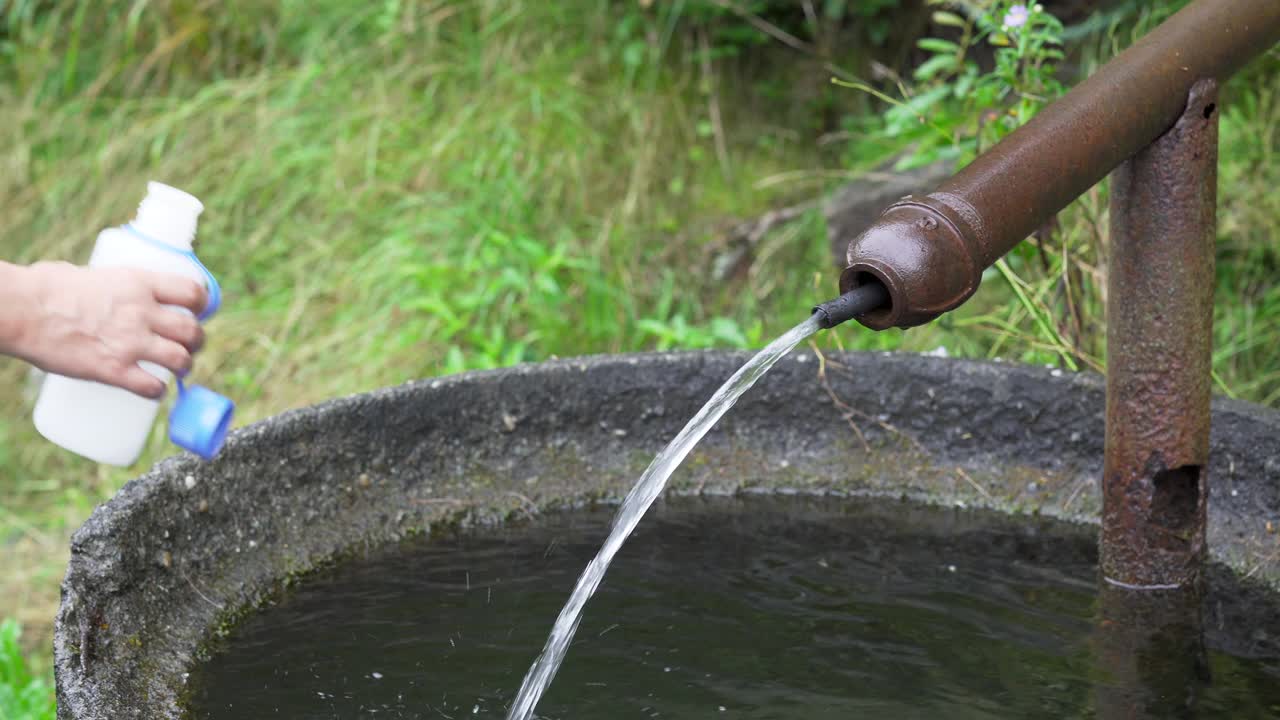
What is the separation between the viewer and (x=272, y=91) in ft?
14.9

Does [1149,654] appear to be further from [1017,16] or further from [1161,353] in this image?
[1017,16]

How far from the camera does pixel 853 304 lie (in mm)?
1391

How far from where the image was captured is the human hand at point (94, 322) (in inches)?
48.5

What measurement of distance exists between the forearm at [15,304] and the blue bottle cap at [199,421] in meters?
0.16

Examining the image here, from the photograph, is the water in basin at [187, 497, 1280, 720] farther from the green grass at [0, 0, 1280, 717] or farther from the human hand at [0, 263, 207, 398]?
the green grass at [0, 0, 1280, 717]

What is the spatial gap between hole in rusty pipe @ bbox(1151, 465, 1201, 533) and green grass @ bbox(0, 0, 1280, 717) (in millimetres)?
1262

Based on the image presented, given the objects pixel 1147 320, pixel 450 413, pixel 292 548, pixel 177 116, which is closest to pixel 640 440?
pixel 450 413

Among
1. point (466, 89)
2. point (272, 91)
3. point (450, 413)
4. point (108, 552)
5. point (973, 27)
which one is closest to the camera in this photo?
point (108, 552)

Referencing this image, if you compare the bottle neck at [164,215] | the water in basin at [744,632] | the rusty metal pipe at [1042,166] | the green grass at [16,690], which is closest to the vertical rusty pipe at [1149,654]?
the water in basin at [744,632]

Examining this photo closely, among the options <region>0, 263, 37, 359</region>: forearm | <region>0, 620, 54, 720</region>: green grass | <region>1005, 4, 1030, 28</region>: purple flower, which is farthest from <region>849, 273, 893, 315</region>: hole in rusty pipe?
<region>0, 620, 54, 720</region>: green grass

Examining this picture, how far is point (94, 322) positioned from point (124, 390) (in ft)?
0.37

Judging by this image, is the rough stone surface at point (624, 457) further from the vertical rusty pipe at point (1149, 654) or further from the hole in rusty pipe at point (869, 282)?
the hole in rusty pipe at point (869, 282)

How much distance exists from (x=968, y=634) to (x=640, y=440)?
2.25 ft

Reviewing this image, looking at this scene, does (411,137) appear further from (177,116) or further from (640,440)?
(640,440)
